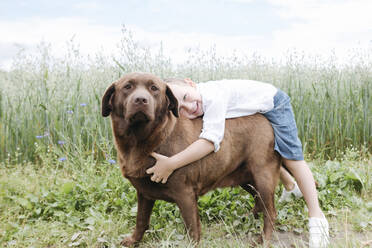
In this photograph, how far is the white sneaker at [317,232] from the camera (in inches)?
105

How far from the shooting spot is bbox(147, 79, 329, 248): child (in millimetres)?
2529

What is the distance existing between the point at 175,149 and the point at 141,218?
71cm

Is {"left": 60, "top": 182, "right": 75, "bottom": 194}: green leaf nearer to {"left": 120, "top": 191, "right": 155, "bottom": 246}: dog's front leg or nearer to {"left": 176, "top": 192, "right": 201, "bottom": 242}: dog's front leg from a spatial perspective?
→ {"left": 120, "top": 191, "right": 155, "bottom": 246}: dog's front leg

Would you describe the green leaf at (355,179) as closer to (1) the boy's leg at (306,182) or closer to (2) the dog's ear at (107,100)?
(1) the boy's leg at (306,182)

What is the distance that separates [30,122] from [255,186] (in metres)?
3.93

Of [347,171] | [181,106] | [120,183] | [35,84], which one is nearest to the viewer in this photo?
[181,106]

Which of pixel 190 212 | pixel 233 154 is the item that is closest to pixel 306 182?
pixel 233 154

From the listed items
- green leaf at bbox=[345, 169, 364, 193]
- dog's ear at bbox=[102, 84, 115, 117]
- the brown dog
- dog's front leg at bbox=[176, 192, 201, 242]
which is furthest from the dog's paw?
green leaf at bbox=[345, 169, 364, 193]

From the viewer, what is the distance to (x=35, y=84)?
19.2 feet

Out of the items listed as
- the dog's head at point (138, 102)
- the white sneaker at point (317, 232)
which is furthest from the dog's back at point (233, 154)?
the white sneaker at point (317, 232)

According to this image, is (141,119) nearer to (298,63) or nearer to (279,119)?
(279,119)

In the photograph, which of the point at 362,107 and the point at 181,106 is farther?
the point at 362,107

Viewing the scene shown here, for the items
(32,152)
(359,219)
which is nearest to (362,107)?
(359,219)

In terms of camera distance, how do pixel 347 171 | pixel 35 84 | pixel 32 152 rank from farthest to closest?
pixel 35 84 → pixel 32 152 → pixel 347 171
